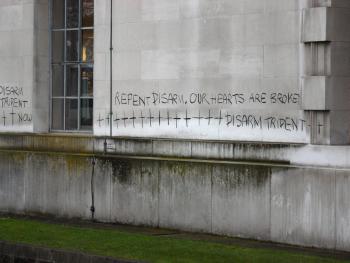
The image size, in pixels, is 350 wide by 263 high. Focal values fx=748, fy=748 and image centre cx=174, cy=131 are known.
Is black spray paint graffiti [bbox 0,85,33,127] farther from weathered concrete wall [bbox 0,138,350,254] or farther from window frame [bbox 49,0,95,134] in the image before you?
weathered concrete wall [bbox 0,138,350,254]

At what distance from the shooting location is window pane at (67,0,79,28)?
16.9 meters

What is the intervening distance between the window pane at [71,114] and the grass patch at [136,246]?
11.3 feet

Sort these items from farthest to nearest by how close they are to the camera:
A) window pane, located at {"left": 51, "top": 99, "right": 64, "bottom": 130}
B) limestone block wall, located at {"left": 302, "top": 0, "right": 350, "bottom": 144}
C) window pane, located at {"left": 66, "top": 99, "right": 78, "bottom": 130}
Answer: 1. window pane, located at {"left": 51, "top": 99, "right": 64, "bottom": 130}
2. window pane, located at {"left": 66, "top": 99, "right": 78, "bottom": 130}
3. limestone block wall, located at {"left": 302, "top": 0, "right": 350, "bottom": 144}

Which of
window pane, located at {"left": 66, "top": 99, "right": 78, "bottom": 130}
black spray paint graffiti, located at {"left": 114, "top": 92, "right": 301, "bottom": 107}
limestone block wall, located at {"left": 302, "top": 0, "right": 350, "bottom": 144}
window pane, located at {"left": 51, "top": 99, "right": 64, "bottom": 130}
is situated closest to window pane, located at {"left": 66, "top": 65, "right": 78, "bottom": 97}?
window pane, located at {"left": 66, "top": 99, "right": 78, "bottom": 130}

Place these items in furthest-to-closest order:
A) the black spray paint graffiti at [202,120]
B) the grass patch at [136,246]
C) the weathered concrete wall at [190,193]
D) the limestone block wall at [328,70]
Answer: the black spray paint graffiti at [202,120] < the limestone block wall at [328,70] < the weathered concrete wall at [190,193] < the grass patch at [136,246]

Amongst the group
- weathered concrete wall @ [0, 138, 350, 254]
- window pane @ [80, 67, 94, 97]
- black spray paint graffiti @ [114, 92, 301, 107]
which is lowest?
weathered concrete wall @ [0, 138, 350, 254]

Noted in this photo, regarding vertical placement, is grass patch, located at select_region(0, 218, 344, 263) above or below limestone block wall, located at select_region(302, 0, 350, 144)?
below

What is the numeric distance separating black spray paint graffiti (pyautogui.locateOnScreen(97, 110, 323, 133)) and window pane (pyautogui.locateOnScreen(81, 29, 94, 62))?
169cm

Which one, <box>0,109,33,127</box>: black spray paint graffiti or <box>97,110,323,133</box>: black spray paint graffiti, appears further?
Result: <box>0,109,33,127</box>: black spray paint graffiti

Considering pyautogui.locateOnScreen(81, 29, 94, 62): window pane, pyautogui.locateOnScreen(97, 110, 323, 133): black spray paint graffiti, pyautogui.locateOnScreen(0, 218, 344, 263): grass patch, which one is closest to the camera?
pyautogui.locateOnScreen(0, 218, 344, 263): grass patch

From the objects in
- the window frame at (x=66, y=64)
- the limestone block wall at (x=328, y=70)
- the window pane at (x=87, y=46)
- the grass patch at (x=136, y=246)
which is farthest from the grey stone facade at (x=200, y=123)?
the grass patch at (x=136, y=246)

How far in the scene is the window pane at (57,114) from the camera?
1719 centimetres

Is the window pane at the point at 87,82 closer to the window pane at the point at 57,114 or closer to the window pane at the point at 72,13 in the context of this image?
the window pane at the point at 57,114

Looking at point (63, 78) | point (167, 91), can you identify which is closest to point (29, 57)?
point (63, 78)
